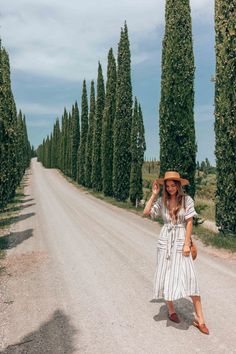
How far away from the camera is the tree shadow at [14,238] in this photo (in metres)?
11.8

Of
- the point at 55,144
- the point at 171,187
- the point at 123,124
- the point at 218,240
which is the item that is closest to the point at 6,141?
the point at 123,124

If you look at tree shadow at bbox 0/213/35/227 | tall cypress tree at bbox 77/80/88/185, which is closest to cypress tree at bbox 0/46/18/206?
tree shadow at bbox 0/213/35/227

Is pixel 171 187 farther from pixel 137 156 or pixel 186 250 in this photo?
pixel 137 156

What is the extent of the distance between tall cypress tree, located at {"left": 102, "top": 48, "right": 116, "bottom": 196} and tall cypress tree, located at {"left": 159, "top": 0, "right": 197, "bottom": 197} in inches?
577

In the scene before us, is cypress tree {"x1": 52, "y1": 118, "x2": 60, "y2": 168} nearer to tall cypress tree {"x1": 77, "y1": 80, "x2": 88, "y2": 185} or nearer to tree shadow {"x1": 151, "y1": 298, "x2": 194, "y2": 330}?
tall cypress tree {"x1": 77, "y1": 80, "x2": 88, "y2": 185}

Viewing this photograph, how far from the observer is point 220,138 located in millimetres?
12242

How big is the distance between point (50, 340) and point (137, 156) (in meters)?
20.8

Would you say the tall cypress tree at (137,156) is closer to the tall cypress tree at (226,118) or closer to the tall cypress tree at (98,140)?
the tall cypress tree at (98,140)

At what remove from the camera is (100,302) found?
249 inches

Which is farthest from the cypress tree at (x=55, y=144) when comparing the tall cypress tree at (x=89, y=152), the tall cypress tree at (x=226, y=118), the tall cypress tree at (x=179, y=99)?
the tall cypress tree at (x=226, y=118)

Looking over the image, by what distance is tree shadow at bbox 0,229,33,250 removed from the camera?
11.8m

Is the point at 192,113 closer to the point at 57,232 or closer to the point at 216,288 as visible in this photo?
the point at 57,232

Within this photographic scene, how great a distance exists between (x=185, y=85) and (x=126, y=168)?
11376 millimetres

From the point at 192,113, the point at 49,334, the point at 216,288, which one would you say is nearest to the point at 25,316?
the point at 49,334
